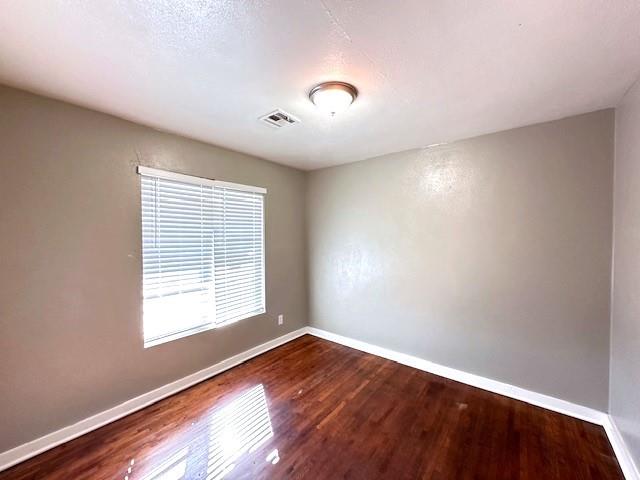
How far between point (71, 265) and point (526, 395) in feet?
12.6

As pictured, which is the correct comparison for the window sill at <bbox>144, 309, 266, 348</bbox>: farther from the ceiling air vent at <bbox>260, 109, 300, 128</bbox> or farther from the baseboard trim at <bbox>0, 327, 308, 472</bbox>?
the ceiling air vent at <bbox>260, 109, 300, 128</bbox>

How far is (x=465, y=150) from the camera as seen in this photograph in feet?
8.41

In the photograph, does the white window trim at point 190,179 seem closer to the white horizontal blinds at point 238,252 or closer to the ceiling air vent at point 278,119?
the white horizontal blinds at point 238,252

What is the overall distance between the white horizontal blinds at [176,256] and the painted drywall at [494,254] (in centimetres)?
175

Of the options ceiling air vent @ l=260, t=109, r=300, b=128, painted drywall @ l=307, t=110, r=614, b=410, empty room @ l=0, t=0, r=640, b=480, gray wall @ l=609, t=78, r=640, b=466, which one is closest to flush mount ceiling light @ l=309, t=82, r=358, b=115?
empty room @ l=0, t=0, r=640, b=480

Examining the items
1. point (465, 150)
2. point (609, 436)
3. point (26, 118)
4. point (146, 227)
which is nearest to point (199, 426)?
point (146, 227)

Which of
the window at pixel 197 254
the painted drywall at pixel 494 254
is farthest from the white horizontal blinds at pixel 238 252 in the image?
the painted drywall at pixel 494 254

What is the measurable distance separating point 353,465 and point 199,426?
3.92 ft

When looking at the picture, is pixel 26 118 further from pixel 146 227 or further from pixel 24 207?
pixel 146 227

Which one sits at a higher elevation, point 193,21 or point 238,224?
point 193,21

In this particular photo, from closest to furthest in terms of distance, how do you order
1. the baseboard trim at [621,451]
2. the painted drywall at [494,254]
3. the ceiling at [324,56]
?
the ceiling at [324,56] < the baseboard trim at [621,451] < the painted drywall at [494,254]

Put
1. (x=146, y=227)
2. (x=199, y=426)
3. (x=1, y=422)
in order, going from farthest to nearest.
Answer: (x=146, y=227) < (x=199, y=426) < (x=1, y=422)

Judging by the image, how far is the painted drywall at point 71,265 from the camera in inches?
65.4

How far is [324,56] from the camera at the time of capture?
4.57 feet
